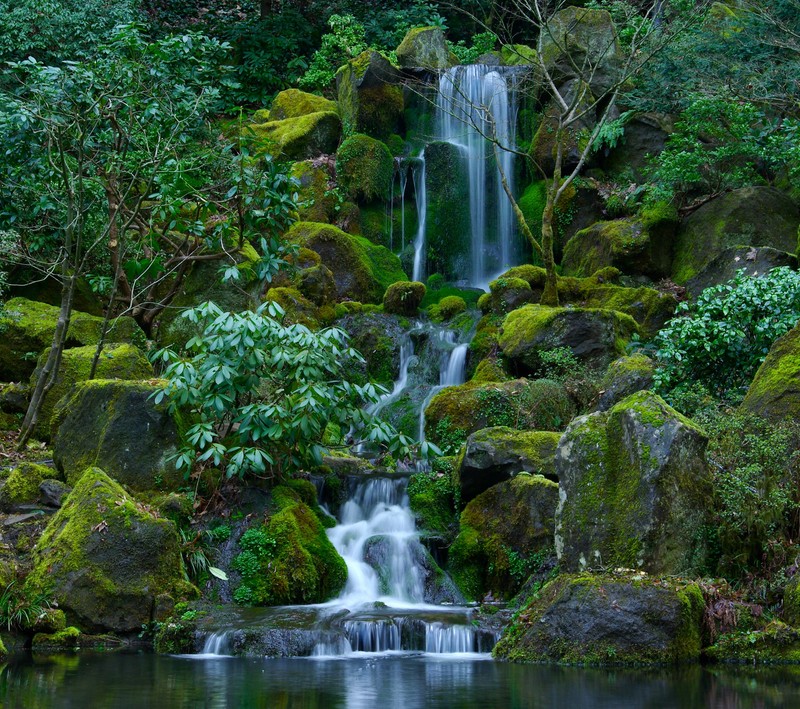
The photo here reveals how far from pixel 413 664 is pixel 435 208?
14.2 metres

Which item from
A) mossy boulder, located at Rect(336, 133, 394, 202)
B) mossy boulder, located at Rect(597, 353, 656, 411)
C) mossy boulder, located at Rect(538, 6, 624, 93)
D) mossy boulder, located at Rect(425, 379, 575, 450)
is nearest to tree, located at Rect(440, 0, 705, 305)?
mossy boulder, located at Rect(538, 6, 624, 93)

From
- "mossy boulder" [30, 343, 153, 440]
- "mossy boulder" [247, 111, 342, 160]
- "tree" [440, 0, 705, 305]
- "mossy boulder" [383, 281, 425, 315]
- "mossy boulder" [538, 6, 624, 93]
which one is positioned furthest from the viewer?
"mossy boulder" [247, 111, 342, 160]

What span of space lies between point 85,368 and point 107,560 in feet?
14.9

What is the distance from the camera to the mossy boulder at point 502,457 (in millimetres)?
11094

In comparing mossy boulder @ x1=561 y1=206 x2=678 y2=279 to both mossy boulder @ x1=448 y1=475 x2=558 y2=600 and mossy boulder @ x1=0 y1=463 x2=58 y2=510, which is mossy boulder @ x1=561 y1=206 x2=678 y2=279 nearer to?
mossy boulder @ x1=448 y1=475 x2=558 y2=600

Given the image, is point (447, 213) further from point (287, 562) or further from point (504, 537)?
point (287, 562)

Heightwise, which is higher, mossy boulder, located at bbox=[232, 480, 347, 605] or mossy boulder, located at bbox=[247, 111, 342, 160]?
mossy boulder, located at bbox=[247, 111, 342, 160]

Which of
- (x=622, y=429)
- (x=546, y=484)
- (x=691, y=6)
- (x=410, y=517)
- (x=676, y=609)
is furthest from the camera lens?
(x=691, y=6)

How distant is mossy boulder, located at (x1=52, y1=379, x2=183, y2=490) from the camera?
11.1m

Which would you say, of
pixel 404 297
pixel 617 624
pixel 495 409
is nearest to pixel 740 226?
pixel 404 297

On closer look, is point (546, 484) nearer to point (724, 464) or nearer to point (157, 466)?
point (724, 464)

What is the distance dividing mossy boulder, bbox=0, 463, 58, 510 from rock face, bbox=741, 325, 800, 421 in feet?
26.6

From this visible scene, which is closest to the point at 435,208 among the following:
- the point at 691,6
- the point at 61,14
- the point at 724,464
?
the point at 691,6

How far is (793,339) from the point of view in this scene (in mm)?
10688
